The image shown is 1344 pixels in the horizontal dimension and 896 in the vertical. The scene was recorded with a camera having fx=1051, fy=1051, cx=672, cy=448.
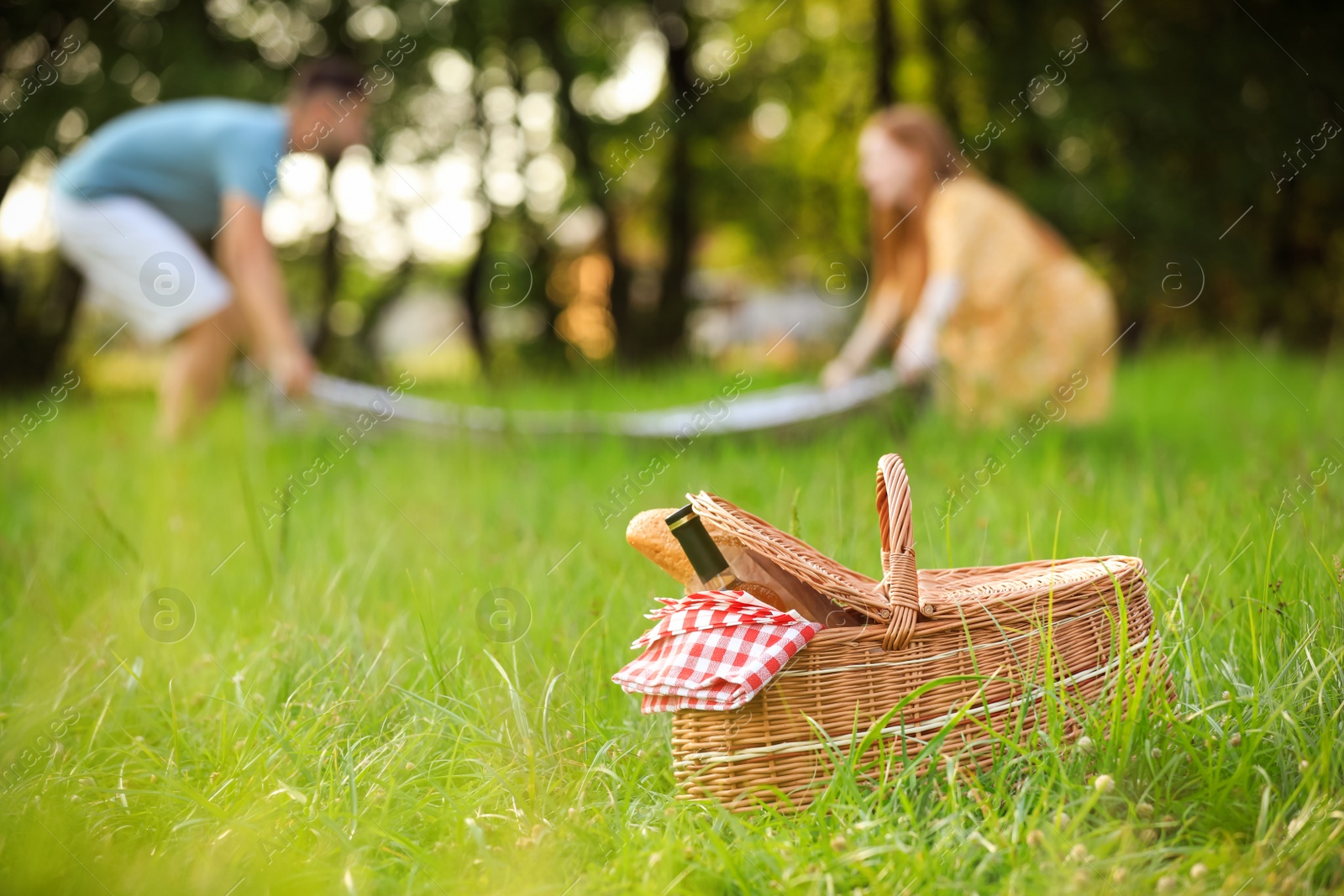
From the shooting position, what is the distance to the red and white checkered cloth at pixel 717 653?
4.74 ft

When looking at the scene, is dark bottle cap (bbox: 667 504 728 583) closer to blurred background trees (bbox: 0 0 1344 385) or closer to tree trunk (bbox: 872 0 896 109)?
blurred background trees (bbox: 0 0 1344 385)

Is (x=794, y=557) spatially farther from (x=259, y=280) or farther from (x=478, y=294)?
(x=478, y=294)

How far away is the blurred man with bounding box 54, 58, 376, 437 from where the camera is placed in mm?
4156

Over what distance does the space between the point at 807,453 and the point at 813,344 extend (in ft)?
19.0

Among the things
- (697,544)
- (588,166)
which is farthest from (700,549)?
(588,166)

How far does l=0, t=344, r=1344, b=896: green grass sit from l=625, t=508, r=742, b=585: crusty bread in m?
0.30

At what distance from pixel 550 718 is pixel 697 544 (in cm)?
41

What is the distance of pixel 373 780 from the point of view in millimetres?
1615

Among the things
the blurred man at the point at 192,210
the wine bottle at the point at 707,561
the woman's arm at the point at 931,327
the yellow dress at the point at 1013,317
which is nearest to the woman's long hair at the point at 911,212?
the yellow dress at the point at 1013,317

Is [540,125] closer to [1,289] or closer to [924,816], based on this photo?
[1,289]

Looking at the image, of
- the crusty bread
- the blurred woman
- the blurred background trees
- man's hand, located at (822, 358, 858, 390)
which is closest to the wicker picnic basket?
the crusty bread

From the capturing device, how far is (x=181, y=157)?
4539 millimetres

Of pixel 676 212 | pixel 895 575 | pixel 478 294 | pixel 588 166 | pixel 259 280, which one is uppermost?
pixel 588 166

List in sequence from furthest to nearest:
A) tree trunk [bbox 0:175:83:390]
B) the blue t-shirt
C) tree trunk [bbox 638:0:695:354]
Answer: tree trunk [bbox 638:0:695:354] < tree trunk [bbox 0:175:83:390] < the blue t-shirt
